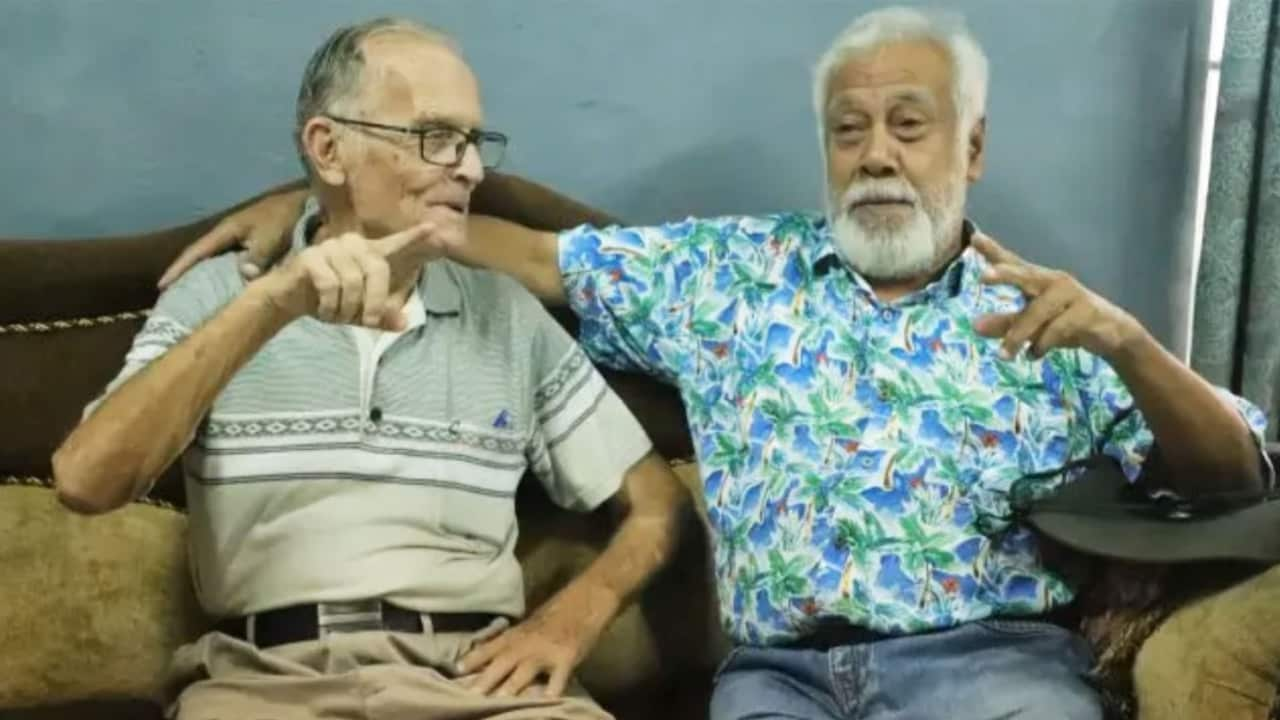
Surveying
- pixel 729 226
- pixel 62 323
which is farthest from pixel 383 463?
pixel 729 226

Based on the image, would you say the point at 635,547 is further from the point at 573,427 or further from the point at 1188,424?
the point at 1188,424

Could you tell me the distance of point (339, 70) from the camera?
1836 mm

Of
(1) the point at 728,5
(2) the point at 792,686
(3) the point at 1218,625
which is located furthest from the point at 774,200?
(3) the point at 1218,625

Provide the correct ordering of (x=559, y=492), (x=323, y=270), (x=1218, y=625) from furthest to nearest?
(x=559, y=492) → (x=1218, y=625) → (x=323, y=270)

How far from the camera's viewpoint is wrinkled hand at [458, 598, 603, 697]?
1743 mm

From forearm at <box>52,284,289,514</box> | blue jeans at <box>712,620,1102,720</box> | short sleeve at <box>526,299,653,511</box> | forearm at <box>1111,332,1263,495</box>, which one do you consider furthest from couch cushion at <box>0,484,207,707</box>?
forearm at <box>1111,332,1263,495</box>

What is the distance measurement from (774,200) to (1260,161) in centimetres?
73

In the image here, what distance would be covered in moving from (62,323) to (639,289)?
2.43 ft

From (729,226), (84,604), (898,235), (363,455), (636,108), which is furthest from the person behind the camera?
(636,108)

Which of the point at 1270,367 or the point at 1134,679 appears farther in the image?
the point at 1270,367

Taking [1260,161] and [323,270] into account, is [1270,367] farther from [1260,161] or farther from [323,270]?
[323,270]

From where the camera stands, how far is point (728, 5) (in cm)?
240

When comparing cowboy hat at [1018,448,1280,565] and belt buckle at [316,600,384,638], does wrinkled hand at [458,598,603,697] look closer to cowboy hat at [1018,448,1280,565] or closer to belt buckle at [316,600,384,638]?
belt buckle at [316,600,384,638]

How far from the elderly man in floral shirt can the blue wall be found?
299 millimetres
